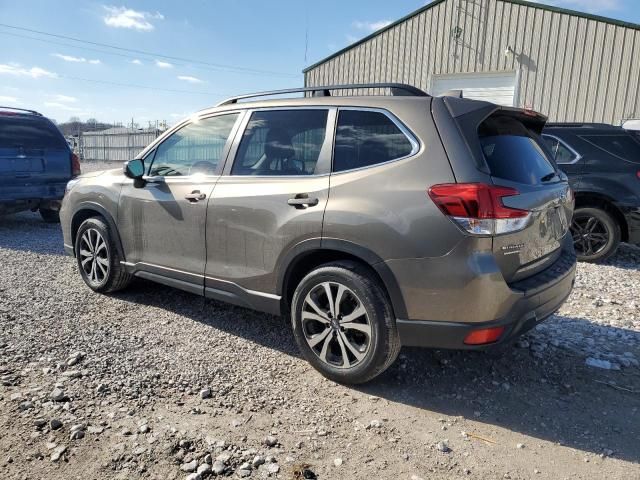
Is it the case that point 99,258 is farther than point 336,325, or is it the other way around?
point 99,258

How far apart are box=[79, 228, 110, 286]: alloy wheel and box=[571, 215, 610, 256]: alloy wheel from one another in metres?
5.73

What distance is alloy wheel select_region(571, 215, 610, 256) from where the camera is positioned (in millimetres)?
6363

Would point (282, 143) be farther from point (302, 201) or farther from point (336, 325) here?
point (336, 325)

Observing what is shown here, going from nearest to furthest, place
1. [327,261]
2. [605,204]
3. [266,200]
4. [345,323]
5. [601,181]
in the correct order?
[345,323] < [327,261] < [266,200] < [601,181] < [605,204]

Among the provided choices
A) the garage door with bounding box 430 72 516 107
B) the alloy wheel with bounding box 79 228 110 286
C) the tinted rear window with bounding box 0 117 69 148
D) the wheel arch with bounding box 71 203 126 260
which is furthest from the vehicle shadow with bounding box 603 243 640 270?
the tinted rear window with bounding box 0 117 69 148

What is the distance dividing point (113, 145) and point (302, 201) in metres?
27.8

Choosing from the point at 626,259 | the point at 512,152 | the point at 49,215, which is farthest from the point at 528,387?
the point at 49,215

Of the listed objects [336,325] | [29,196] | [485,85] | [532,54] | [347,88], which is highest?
[532,54]

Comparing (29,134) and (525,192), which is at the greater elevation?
(29,134)

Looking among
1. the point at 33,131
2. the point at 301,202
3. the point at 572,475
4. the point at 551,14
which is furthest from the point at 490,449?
the point at 551,14

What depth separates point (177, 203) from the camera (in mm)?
3902

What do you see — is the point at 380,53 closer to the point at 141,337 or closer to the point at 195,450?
the point at 141,337

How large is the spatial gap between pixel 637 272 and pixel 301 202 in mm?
5051

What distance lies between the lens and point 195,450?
8.04 ft
